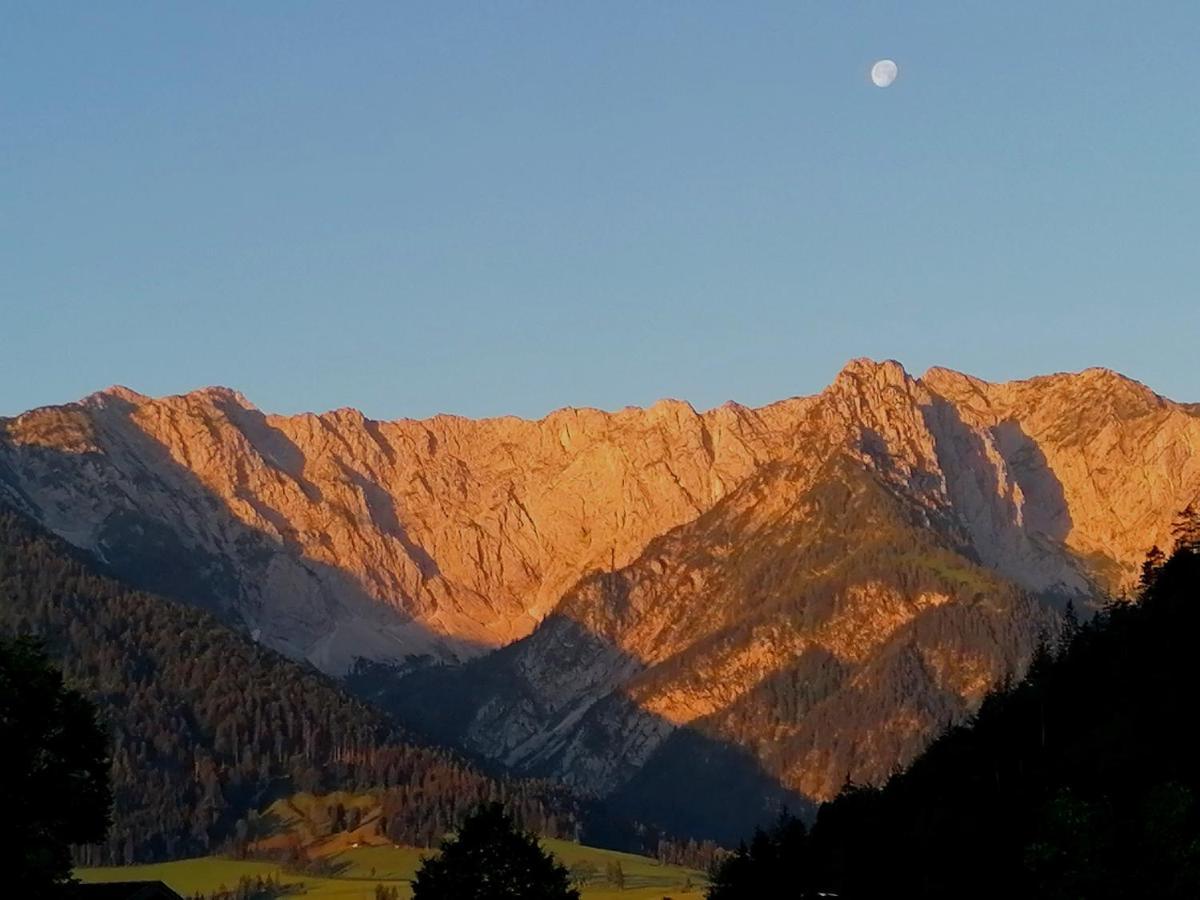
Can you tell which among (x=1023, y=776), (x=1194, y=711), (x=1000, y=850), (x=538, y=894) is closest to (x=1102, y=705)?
(x=1023, y=776)

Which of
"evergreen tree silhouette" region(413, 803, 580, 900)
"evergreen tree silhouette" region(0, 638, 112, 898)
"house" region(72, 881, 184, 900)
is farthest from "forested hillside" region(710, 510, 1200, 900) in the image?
"evergreen tree silhouette" region(0, 638, 112, 898)

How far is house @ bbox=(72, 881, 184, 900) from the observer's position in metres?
112

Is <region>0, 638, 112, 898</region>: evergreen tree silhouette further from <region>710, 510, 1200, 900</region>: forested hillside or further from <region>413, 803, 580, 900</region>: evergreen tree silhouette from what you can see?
<region>710, 510, 1200, 900</region>: forested hillside

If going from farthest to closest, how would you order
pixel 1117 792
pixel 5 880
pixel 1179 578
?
pixel 1179 578 → pixel 1117 792 → pixel 5 880

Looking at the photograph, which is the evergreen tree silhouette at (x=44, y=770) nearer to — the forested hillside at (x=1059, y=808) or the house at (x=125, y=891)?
the house at (x=125, y=891)

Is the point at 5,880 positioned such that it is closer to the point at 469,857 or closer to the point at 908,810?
the point at 469,857

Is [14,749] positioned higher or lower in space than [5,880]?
higher

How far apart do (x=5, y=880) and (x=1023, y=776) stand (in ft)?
300

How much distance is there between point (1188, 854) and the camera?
103 meters

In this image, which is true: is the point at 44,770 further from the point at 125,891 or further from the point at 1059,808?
the point at 1059,808

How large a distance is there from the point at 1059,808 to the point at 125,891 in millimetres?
55461

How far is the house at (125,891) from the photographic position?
112m

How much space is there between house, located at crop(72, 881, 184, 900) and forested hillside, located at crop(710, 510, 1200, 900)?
50.4 meters

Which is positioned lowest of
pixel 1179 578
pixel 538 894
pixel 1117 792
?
pixel 538 894
